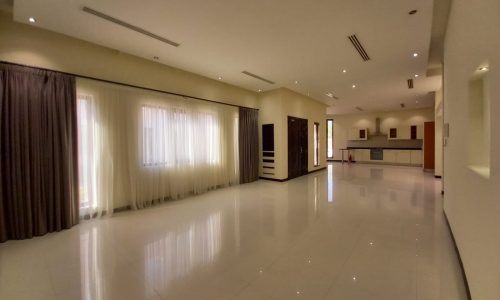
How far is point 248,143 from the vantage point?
734 centimetres

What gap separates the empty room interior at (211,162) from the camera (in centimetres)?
203

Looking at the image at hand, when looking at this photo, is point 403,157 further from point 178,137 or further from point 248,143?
point 178,137

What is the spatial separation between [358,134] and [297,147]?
7212 millimetres

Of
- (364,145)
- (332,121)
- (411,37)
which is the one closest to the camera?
(411,37)

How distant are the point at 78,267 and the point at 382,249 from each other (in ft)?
12.0

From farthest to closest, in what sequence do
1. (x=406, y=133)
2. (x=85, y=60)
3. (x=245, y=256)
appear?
(x=406, y=133)
(x=85, y=60)
(x=245, y=256)

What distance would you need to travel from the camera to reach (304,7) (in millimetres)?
2953

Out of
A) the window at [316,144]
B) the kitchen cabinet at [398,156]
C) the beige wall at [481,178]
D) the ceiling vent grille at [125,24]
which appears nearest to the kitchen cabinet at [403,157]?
the kitchen cabinet at [398,156]

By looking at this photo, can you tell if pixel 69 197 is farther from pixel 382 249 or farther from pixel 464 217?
pixel 464 217

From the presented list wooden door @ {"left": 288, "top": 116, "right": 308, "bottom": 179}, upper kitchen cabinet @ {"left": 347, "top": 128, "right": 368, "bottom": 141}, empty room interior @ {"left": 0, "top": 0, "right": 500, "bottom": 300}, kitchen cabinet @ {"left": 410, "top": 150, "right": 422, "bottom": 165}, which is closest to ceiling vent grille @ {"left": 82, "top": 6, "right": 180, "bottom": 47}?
empty room interior @ {"left": 0, "top": 0, "right": 500, "bottom": 300}

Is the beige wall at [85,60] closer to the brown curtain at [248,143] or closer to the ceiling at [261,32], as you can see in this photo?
the ceiling at [261,32]

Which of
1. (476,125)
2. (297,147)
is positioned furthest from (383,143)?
(476,125)

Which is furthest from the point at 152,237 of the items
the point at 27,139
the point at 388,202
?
the point at 388,202

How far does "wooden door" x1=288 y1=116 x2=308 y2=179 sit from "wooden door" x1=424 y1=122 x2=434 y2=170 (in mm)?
5457
